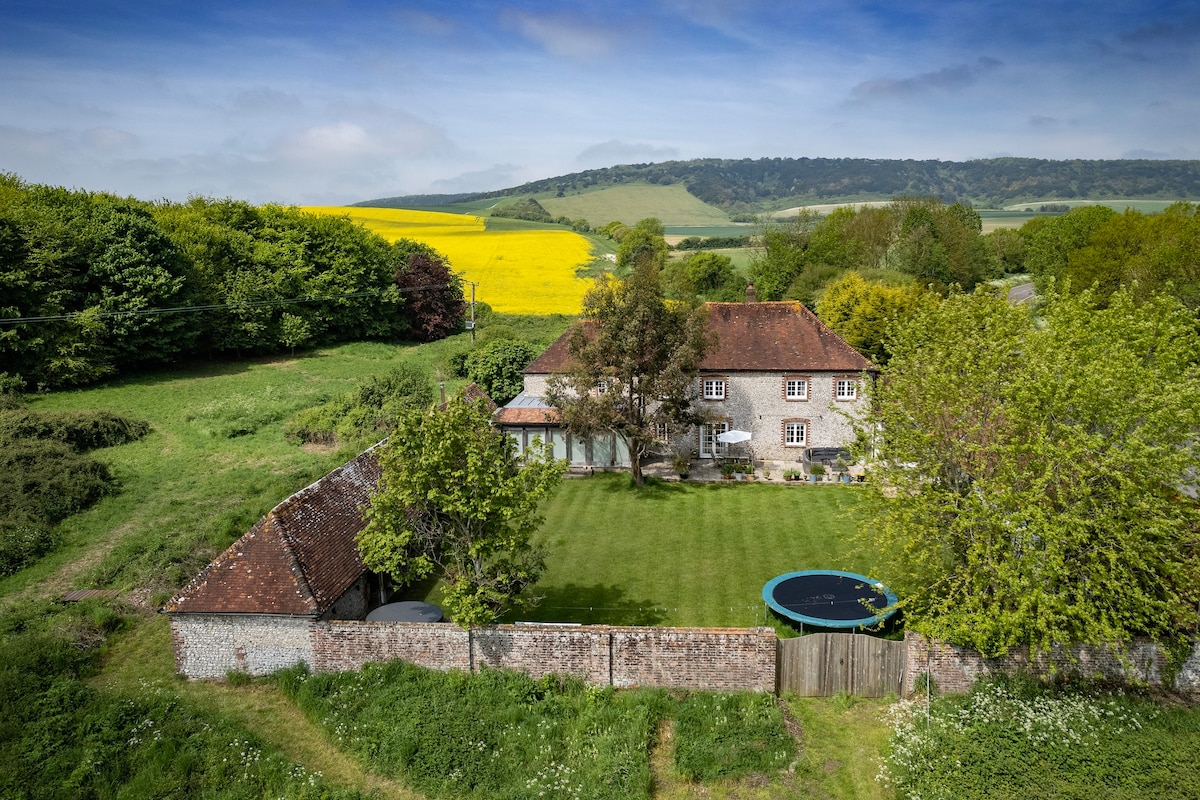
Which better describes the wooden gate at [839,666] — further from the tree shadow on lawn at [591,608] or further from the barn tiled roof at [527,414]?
the barn tiled roof at [527,414]

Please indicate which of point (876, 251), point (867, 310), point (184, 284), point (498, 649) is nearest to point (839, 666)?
point (498, 649)

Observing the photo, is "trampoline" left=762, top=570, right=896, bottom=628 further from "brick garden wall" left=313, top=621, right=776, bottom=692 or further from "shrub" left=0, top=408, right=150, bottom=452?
"shrub" left=0, top=408, right=150, bottom=452

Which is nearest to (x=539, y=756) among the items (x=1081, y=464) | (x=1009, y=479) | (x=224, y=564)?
(x=224, y=564)

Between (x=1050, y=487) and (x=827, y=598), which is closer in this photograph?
(x=1050, y=487)

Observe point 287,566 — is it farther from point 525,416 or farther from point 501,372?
point 501,372

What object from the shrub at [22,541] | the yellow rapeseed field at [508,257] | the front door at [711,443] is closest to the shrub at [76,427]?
the shrub at [22,541]
